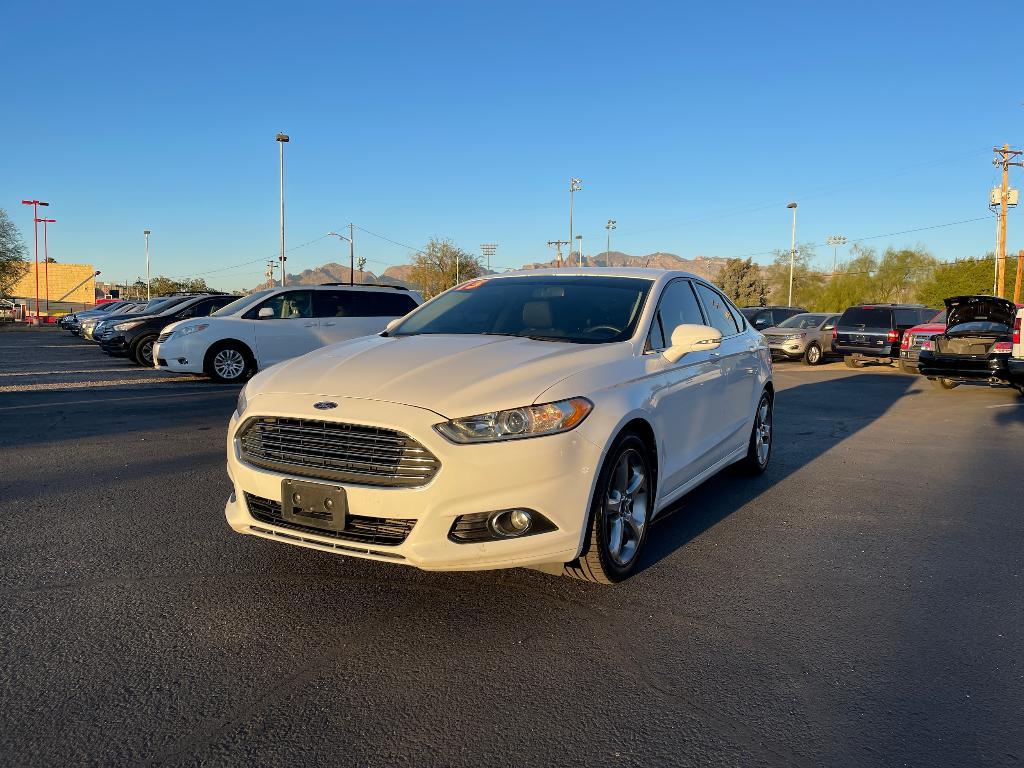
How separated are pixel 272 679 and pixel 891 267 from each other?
80442 millimetres

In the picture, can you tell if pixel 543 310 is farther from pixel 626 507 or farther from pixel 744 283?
→ pixel 744 283

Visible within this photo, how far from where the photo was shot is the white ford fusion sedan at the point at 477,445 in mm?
3346

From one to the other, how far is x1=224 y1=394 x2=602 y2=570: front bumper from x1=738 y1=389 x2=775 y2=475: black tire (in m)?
3.32

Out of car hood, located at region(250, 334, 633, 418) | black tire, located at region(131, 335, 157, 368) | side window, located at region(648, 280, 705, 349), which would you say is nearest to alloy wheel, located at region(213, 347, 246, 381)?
black tire, located at region(131, 335, 157, 368)

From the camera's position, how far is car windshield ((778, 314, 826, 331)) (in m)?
22.6

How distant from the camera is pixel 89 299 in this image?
11306 centimetres

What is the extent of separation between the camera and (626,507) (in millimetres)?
4062

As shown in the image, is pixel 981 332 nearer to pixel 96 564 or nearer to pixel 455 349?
pixel 455 349

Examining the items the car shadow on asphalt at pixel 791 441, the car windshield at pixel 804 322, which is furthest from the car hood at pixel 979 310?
the car windshield at pixel 804 322

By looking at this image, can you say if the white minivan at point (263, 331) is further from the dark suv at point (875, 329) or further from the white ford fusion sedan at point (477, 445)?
the dark suv at point (875, 329)

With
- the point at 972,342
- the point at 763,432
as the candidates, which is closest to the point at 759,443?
the point at 763,432

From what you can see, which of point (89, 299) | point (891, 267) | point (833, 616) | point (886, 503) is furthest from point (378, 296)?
point (89, 299)

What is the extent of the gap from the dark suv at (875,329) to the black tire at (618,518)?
17067mm

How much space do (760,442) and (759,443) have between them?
0.04m
